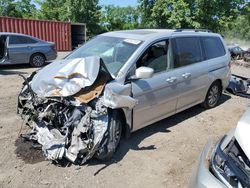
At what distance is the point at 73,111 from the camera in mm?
3971

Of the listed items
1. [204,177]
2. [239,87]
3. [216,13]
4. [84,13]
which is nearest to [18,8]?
[84,13]

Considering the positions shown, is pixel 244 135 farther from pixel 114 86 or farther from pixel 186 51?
pixel 186 51

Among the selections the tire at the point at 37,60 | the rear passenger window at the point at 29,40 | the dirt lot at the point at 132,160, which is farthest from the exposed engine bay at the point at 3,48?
the dirt lot at the point at 132,160

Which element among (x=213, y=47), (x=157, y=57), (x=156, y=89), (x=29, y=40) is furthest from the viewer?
(x=29, y=40)

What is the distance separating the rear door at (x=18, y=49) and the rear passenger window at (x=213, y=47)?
8.37m

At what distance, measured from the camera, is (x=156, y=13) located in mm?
20375

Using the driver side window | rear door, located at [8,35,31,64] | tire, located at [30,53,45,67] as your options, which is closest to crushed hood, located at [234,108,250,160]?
the driver side window

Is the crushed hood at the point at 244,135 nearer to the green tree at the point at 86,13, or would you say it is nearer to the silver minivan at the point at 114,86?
the silver minivan at the point at 114,86

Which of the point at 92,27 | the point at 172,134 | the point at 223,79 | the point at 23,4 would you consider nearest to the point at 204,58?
the point at 223,79

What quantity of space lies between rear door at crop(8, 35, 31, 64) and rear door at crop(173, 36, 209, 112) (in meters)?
8.41

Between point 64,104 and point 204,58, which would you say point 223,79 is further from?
point 64,104

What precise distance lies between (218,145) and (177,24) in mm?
17303

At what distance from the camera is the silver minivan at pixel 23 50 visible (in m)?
11.9

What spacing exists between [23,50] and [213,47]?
8438mm
